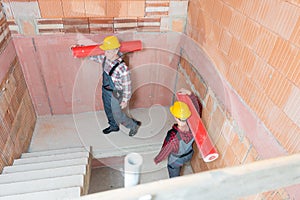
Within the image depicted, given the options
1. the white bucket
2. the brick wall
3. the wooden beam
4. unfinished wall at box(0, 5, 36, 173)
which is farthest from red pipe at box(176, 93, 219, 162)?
unfinished wall at box(0, 5, 36, 173)

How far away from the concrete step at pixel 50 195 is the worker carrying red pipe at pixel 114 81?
1.07m

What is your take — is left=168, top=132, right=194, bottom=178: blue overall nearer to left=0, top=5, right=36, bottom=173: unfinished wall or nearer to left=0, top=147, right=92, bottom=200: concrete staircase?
left=0, top=147, right=92, bottom=200: concrete staircase

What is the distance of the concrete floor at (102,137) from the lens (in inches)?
106

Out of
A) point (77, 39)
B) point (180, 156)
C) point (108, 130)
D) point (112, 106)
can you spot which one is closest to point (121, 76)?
point (112, 106)

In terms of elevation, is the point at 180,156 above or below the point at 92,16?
below

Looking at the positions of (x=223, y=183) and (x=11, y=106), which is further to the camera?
(x=11, y=106)

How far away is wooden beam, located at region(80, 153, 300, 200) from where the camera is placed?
58cm

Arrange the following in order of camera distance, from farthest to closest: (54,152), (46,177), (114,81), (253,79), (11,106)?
(54,152), (114,81), (11,106), (46,177), (253,79)

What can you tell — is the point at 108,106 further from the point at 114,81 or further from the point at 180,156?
the point at 180,156

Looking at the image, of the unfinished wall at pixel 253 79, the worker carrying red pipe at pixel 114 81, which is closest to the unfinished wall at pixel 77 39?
the worker carrying red pipe at pixel 114 81

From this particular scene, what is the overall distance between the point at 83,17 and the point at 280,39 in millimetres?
1952

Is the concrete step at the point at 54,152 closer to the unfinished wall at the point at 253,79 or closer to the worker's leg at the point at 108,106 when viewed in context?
the worker's leg at the point at 108,106

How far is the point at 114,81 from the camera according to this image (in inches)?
97.2

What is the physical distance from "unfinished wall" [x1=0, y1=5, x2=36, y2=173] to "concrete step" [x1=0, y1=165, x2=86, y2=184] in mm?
164
